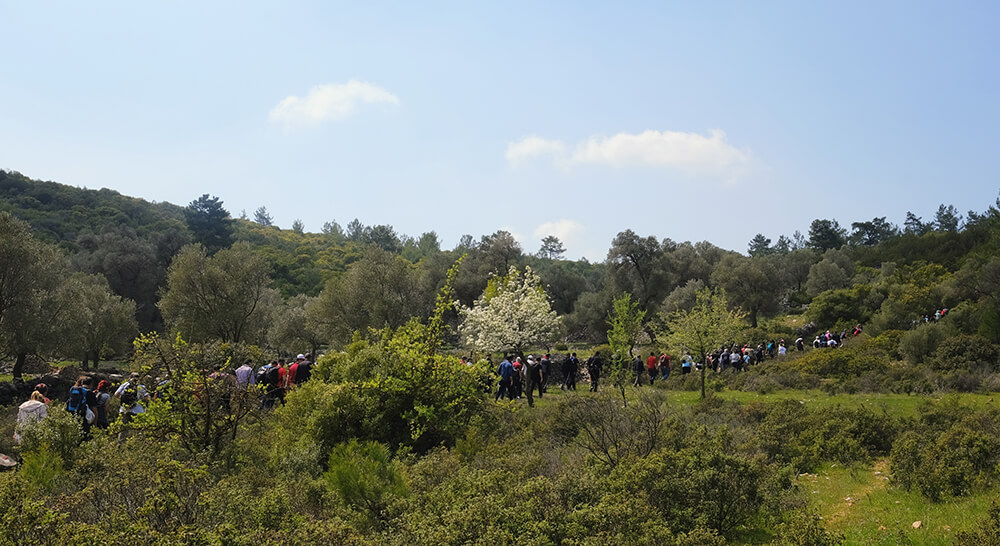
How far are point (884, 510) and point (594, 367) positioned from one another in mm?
15741

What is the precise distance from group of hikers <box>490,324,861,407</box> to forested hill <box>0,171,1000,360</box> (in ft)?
21.5

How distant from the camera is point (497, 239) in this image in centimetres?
5884

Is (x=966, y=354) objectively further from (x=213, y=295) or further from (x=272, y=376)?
(x=213, y=295)

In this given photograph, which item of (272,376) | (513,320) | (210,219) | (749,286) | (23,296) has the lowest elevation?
(272,376)

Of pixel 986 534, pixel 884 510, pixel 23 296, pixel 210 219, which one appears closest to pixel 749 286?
pixel 884 510

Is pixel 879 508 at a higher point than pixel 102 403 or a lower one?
lower

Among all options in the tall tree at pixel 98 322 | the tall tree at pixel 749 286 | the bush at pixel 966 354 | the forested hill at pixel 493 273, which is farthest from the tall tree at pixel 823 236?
the tall tree at pixel 98 322

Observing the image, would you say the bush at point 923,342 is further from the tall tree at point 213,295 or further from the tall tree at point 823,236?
the tall tree at point 823,236

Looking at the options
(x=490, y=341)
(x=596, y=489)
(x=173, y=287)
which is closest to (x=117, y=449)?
(x=596, y=489)

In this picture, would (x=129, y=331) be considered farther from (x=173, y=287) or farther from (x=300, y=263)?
(x=300, y=263)

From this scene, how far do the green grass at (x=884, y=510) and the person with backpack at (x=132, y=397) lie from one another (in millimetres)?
10599

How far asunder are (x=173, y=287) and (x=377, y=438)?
30.0 m

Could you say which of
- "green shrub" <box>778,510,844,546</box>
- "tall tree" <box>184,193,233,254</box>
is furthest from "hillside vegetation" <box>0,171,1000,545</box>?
"tall tree" <box>184,193,233,254</box>

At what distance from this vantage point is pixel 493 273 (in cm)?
3016
